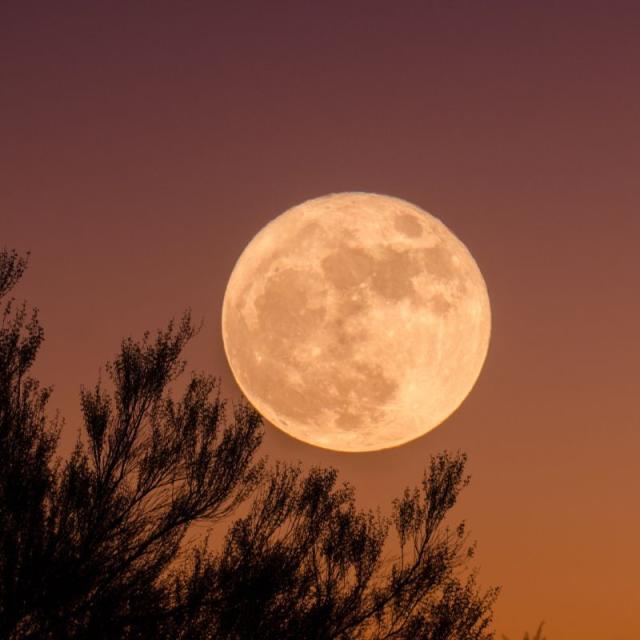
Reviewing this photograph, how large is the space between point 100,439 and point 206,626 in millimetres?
3301

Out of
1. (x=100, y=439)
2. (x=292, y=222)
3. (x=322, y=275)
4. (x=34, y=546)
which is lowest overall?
(x=34, y=546)

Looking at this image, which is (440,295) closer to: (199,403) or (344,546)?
(199,403)

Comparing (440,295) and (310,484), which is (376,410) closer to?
(440,295)

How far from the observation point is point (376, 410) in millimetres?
13062

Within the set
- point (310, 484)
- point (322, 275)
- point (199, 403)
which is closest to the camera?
point (322, 275)

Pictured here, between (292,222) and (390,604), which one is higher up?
(292,222)

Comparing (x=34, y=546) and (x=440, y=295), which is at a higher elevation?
(x=440, y=295)

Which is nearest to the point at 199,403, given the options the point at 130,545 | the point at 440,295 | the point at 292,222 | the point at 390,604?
the point at 130,545

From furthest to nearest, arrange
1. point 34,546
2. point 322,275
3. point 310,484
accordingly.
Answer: point 310,484 → point 322,275 → point 34,546

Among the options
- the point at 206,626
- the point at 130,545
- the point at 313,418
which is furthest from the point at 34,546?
the point at 313,418

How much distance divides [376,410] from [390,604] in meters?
4.72

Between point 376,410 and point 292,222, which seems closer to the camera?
point 376,410

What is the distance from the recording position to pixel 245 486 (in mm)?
14000

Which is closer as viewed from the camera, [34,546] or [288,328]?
[34,546]
